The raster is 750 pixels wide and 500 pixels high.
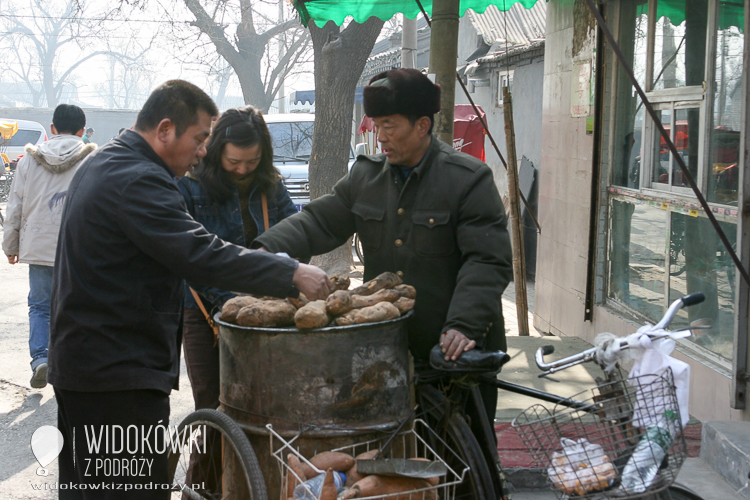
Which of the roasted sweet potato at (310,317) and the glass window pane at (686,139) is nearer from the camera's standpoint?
the roasted sweet potato at (310,317)

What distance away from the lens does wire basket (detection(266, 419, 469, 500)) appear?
2.53 meters

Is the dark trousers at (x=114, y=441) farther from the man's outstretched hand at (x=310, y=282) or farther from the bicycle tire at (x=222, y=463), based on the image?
the man's outstretched hand at (x=310, y=282)

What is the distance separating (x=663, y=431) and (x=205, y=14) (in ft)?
71.7

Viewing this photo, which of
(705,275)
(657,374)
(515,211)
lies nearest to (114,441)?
(657,374)

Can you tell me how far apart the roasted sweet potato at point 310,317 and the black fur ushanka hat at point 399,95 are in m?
0.90

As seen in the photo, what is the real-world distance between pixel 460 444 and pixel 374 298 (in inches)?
24.9

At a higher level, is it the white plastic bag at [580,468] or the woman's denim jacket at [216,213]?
the woman's denim jacket at [216,213]

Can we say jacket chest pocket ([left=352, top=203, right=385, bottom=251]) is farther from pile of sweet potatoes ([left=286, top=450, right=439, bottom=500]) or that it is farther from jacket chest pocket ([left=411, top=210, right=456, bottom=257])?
pile of sweet potatoes ([left=286, top=450, right=439, bottom=500])

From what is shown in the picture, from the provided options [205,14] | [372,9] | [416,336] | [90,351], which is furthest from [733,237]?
[205,14]

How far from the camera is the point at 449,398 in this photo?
2.94 metres

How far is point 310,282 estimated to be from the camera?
8.84 feet

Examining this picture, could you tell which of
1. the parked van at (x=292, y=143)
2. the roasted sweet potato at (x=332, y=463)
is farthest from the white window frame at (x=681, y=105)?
the parked van at (x=292, y=143)

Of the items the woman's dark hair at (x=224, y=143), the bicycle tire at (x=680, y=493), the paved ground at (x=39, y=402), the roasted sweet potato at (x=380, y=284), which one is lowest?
the paved ground at (x=39, y=402)

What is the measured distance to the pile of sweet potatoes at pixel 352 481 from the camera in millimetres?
2451
